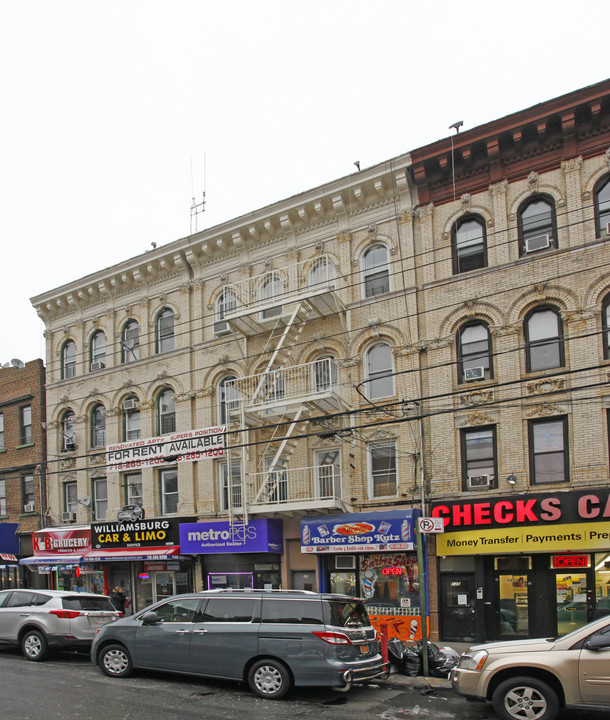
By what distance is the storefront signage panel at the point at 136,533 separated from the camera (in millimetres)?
22484

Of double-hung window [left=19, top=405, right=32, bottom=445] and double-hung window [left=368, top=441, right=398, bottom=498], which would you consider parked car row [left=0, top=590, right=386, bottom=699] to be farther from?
double-hung window [left=19, top=405, right=32, bottom=445]

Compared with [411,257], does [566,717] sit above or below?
below

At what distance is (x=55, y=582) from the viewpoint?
26.1 m

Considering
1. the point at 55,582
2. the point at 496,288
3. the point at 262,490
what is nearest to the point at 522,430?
the point at 496,288

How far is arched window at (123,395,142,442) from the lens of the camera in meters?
24.8

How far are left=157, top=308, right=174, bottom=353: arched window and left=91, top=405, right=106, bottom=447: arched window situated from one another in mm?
3494

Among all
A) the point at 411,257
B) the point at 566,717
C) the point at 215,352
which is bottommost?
the point at 566,717

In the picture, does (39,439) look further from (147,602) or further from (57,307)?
(147,602)

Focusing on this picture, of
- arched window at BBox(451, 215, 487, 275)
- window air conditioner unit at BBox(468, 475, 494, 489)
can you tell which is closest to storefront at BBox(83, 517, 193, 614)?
window air conditioner unit at BBox(468, 475, 494, 489)

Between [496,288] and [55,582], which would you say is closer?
[496,288]

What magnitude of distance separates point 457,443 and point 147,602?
11.8 metres

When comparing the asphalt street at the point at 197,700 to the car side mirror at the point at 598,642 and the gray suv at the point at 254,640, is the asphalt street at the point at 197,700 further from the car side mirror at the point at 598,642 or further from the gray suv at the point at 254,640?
the car side mirror at the point at 598,642

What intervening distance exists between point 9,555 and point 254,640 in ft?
61.2

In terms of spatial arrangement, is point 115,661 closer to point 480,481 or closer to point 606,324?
point 480,481
